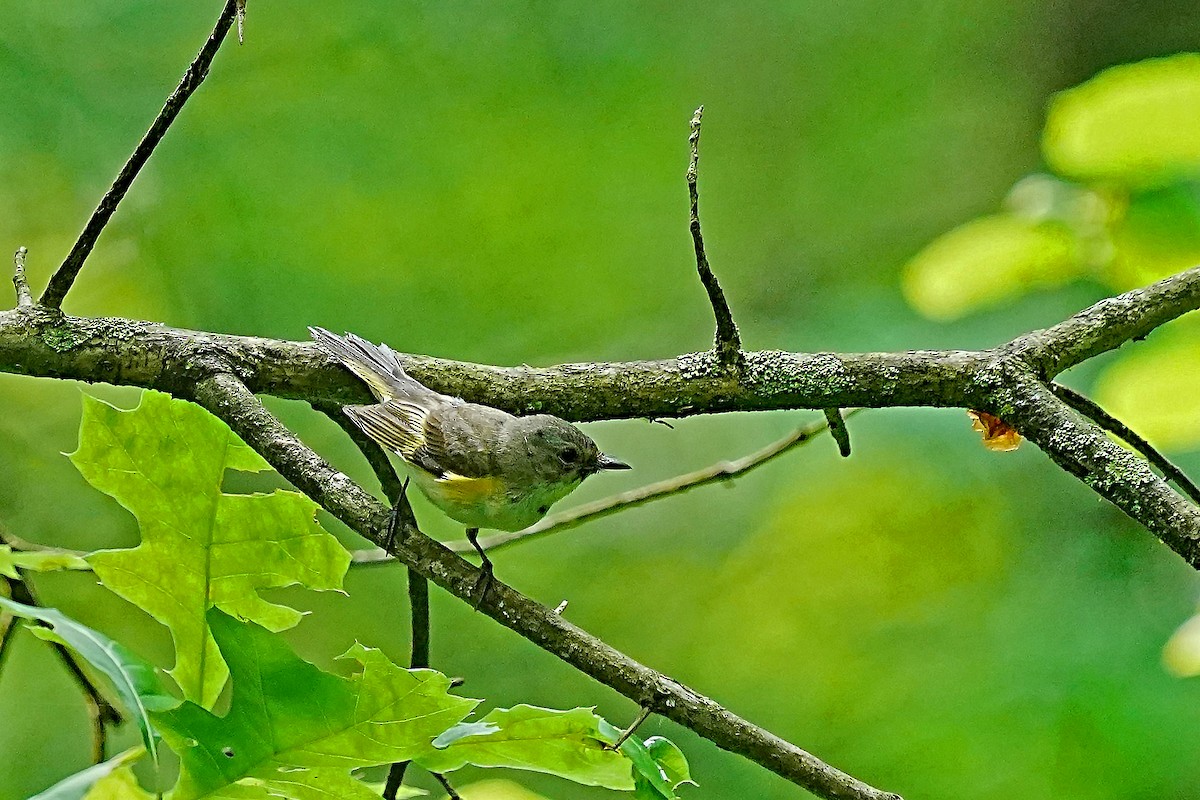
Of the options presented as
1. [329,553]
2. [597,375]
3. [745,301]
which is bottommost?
[329,553]

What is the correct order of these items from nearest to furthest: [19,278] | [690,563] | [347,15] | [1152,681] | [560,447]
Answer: [19,278]
[560,447]
[1152,681]
[347,15]
[690,563]

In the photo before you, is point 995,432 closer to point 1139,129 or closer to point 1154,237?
point 1139,129

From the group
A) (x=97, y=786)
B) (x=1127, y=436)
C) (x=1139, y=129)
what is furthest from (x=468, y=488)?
(x=1139, y=129)

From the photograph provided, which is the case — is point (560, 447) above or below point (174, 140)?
below

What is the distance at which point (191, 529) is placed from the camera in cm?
101

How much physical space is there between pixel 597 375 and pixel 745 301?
6.76 feet

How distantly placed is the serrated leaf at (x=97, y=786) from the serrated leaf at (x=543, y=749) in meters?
0.23

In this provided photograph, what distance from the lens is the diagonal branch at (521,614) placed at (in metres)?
0.96

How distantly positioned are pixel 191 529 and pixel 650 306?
2.29 metres

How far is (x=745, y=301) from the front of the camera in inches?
130

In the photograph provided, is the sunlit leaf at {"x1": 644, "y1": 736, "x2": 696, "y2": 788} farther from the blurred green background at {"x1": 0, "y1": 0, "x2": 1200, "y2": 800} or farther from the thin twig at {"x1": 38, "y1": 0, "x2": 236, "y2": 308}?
the blurred green background at {"x1": 0, "y1": 0, "x2": 1200, "y2": 800}

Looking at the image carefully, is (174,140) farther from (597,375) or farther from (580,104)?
(597,375)

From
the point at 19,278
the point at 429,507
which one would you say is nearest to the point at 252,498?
the point at 19,278

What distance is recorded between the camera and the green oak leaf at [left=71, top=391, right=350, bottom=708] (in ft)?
3.22
